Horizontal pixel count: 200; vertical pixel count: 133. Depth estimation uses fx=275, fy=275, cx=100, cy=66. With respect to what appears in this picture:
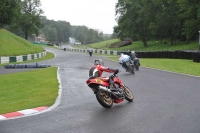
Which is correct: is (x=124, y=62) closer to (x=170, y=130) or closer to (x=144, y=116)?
(x=144, y=116)

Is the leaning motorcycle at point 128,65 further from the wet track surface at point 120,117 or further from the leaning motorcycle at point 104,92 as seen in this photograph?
the leaning motorcycle at point 104,92

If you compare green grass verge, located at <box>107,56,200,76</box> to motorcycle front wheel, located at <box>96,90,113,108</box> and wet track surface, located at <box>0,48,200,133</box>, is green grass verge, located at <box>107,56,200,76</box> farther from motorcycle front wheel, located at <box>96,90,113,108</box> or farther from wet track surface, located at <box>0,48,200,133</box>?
motorcycle front wheel, located at <box>96,90,113,108</box>

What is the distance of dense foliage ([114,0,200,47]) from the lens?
5812 cm

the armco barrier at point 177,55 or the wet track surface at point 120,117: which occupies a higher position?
the armco barrier at point 177,55

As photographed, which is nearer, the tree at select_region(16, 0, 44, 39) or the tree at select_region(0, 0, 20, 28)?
the tree at select_region(0, 0, 20, 28)

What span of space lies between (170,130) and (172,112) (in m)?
1.78

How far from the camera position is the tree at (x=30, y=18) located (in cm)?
8431

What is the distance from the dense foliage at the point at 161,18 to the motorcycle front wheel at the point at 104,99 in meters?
50.0

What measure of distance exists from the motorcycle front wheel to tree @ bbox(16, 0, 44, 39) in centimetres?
7916

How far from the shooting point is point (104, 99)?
28.1 feet

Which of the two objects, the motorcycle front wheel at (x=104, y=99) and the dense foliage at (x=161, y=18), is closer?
the motorcycle front wheel at (x=104, y=99)

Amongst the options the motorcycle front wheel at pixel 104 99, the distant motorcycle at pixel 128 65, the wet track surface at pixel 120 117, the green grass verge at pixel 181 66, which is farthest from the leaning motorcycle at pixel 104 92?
the green grass verge at pixel 181 66

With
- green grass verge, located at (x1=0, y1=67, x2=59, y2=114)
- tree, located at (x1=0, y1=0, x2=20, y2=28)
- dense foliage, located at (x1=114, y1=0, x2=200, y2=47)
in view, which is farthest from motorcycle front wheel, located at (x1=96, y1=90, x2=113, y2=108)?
dense foliage, located at (x1=114, y1=0, x2=200, y2=47)

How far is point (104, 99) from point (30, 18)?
80.7m
